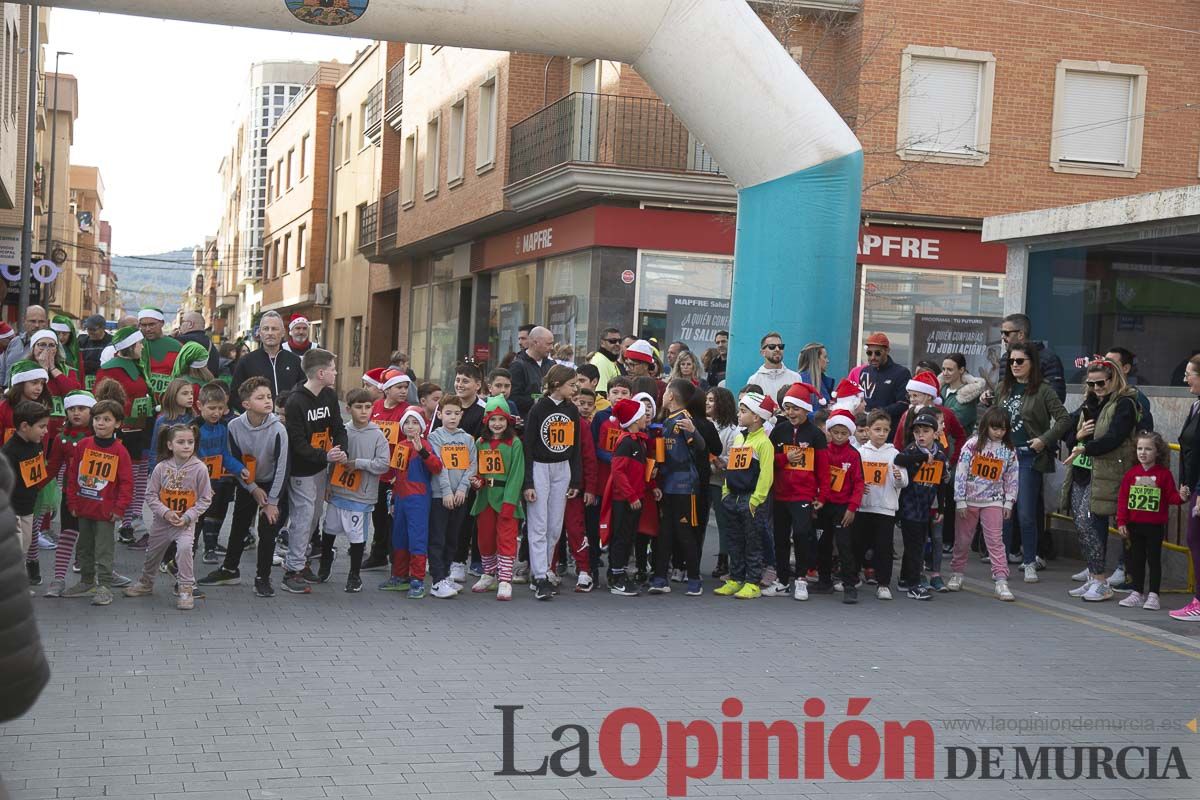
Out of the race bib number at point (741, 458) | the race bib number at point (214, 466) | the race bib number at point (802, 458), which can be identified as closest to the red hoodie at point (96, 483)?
the race bib number at point (214, 466)

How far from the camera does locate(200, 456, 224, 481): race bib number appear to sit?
32.1ft

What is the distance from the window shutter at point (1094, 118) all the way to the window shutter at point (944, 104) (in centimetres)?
163

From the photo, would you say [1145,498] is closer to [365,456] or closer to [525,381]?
[525,381]

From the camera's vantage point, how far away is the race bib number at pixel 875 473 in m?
10.3

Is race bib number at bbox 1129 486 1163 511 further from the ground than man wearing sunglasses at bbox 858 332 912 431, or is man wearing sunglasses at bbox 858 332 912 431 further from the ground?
man wearing sunglasses at bbox 858 332 912 431

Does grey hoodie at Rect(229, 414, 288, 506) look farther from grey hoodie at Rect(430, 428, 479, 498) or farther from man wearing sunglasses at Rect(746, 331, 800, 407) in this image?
man wearing sunglasses at Rect(746, 331, 800, 407)

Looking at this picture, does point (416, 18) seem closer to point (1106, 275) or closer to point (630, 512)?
→ point (630, 512)

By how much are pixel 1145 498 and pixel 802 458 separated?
2.59 metres

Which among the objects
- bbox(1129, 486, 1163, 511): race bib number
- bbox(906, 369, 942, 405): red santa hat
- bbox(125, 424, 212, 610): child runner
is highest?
bbox(906, 369, 942, 405): red santa hat

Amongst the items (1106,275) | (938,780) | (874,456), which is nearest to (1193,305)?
(1106,275)

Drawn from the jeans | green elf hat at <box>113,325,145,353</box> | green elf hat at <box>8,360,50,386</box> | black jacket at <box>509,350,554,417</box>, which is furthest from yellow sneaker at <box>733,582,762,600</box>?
green elf hat at <box>113,325,145,353</box>

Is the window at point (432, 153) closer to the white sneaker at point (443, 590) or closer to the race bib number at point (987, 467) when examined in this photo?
the race bib number at point (987, 467)

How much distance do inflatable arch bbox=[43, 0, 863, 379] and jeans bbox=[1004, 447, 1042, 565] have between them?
2455mm

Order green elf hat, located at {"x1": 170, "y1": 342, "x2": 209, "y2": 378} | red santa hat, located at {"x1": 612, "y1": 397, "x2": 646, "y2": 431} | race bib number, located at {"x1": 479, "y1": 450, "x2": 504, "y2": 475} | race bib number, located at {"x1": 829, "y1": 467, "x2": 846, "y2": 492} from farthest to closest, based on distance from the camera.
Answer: green elf hat, located at {"x1": 170, "y1": 342, "x2": 209, "y2": 378}
red santa hat, located at {"x1": 612, "y1": 397, "x2": 646, "y2": 431}
race bib number, located at {"x1": 829, "y1": 467, "x2": 846, "y2": 492}
race bib number, located at {"x1": 479, "y1": 450, "x2": 504, "y2": 475}
